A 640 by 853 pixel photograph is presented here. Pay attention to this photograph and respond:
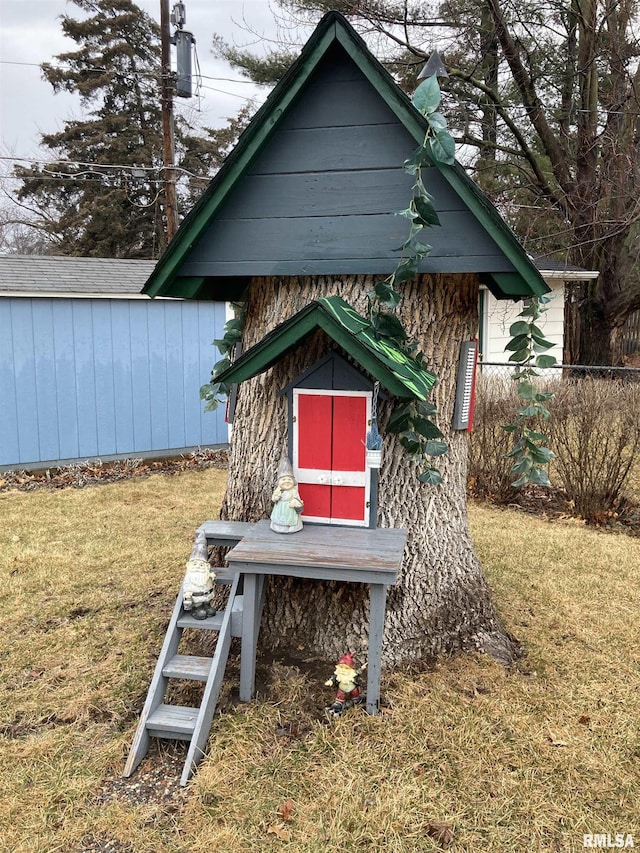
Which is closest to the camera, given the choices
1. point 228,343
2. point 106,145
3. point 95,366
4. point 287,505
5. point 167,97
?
point 287,505

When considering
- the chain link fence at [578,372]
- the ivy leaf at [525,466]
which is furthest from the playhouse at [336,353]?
the chain link fence at [578,372]

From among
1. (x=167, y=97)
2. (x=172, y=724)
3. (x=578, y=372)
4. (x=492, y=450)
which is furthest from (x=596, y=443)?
(x=167, y=97)

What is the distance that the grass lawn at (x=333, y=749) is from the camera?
6.95 feet

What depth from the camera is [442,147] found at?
2320 millimetres

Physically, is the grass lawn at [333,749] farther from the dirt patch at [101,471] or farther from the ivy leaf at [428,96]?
the dirt patch at [101,471]

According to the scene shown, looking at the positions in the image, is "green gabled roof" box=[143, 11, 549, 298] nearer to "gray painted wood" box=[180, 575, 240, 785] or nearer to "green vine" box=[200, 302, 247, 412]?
"green vine" box=[200, 302, 247, 412]

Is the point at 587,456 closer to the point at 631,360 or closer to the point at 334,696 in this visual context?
the point at 334,696

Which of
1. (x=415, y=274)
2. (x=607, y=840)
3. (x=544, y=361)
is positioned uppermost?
(x=415, y=274)

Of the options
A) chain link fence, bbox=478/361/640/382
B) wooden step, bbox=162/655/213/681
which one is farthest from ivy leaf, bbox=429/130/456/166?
chain link fence, bbox=478/361/640/382

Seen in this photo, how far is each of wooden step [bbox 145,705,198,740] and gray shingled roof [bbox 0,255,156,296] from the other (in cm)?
620

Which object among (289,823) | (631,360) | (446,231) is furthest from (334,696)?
(631,360)

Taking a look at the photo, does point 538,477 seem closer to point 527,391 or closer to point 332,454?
point 527,391

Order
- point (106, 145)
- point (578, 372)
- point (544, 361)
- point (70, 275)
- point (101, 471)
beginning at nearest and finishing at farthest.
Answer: point (544, 361) < point (101, 471) < point (70, 275) < point (578, 372) < point (106, 145)

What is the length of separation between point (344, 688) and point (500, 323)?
10611mm
